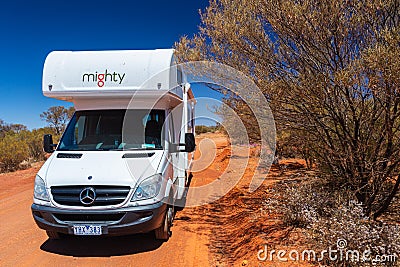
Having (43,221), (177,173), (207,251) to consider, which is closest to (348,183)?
(207,251)

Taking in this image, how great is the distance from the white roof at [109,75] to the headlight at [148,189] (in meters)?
1.61

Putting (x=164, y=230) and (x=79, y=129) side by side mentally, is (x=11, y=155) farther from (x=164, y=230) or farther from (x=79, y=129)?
(x=164, y=230)

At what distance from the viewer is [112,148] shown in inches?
220

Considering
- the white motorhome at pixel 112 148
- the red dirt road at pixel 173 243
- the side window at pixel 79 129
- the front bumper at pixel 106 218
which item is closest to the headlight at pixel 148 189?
the white motorhome at pixel 112 148

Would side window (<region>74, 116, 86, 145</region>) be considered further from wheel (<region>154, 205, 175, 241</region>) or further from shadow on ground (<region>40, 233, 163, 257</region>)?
wheel (<region>154, 205, 175, 241</region>)

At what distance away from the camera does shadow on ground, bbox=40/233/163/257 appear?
16.3ft

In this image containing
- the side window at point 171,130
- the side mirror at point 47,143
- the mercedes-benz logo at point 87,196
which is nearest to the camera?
the mercedes-benz logo at point 87,196

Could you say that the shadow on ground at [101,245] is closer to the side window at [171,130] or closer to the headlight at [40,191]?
the headlight at [40,191]

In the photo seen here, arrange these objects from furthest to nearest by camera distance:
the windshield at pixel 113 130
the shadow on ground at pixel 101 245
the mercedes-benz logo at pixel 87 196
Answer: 1. the windshield at pixel 113 130
2. the shadow on ground at pixel 101 245
3. the mercedes-benz logo at pixel 87 196

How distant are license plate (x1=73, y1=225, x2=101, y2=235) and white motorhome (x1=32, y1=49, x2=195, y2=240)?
0.05 ft

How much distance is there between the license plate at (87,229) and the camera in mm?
4508

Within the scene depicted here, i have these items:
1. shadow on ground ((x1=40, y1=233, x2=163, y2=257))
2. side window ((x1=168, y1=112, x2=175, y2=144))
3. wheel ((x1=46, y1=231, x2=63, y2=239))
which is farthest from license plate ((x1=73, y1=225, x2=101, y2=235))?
side window ((x1=168, y1=112, x2=175, y2=144))

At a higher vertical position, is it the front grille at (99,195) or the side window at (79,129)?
the side window at (79,129)

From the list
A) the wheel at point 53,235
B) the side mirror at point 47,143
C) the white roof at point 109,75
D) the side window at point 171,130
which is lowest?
the wheel at point 53,235
